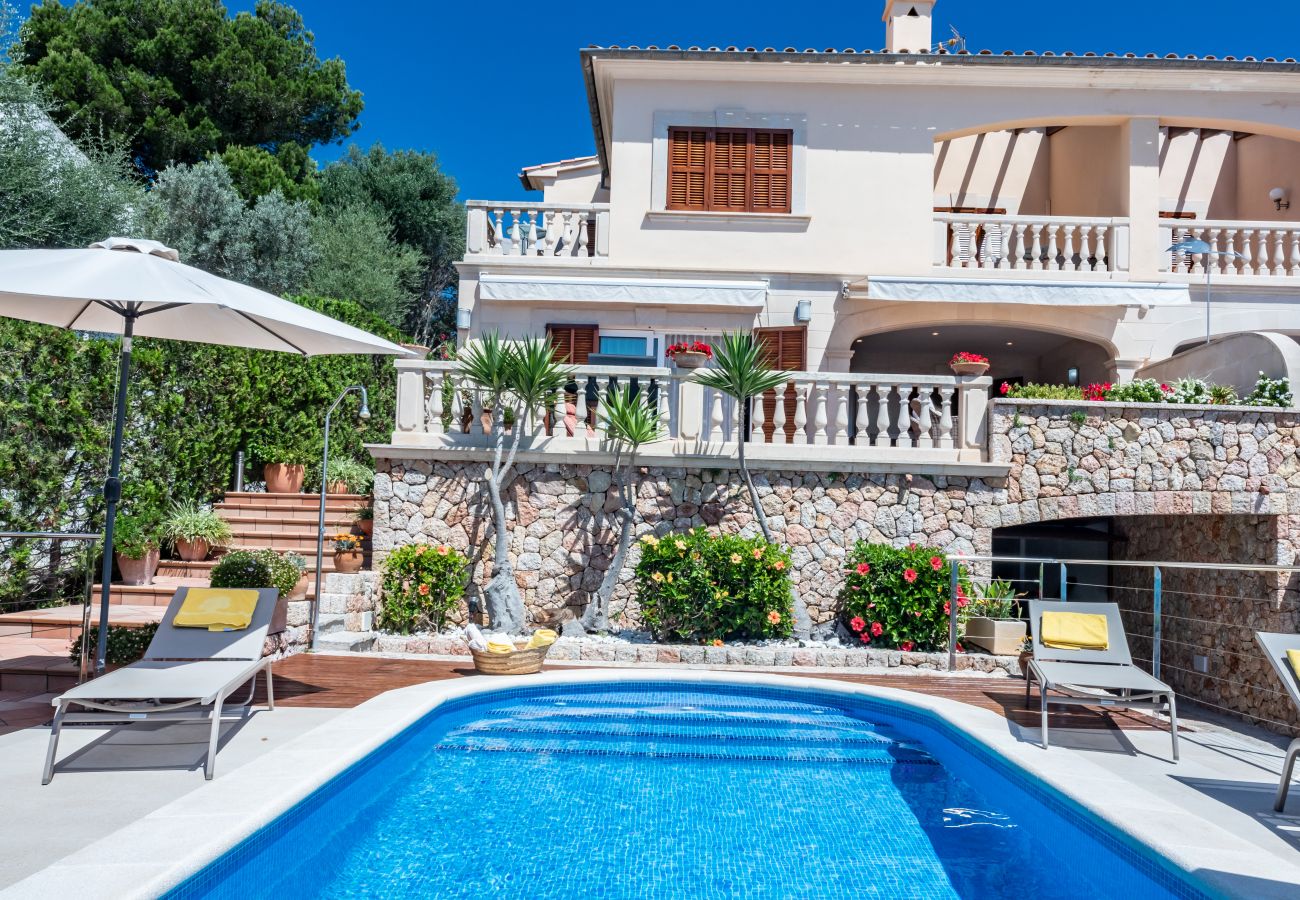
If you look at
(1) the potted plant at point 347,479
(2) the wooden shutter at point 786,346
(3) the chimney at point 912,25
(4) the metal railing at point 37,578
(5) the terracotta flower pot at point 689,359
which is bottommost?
(4) the metal railing at point 37,578

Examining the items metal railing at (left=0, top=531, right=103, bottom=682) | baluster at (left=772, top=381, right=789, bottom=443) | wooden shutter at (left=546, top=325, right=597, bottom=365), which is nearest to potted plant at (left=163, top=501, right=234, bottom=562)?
metal railing at (left=0, top=531, right=103, bottom=682)

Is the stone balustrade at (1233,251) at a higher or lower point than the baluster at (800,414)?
higher

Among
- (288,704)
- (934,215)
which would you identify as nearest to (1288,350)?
(934,215)

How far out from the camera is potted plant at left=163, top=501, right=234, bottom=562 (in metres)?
11.7

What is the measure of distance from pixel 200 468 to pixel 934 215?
13.3 metres

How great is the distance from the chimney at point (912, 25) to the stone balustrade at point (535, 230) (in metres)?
7.59

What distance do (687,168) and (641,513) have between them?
24.3 ft

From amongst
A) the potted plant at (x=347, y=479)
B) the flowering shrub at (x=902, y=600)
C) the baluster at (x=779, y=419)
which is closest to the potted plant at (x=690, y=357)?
the baluster at (x=779, y=419)

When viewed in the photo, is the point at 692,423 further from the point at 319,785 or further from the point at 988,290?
the point at 319,785

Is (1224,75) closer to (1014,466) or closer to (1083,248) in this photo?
(1083,248)

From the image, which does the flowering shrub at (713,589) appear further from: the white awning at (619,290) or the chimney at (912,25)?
the chimney at (912,25)

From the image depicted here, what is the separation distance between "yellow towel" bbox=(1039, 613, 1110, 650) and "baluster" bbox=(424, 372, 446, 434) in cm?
797

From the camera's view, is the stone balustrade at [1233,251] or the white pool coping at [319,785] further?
the stone balustrade at [1233,251]

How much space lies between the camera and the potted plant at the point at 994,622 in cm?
1041
